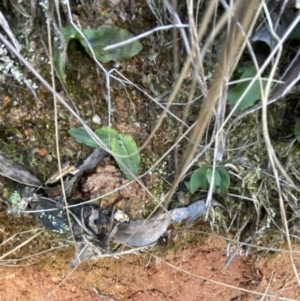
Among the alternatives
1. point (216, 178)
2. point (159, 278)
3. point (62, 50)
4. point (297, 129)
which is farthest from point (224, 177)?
point (62, 50)

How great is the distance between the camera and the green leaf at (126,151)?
97cm

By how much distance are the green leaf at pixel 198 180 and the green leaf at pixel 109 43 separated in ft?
0.93

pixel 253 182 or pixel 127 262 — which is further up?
pixel 253 182

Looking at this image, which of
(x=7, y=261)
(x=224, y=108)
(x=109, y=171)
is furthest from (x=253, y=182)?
(x=7, y=261)

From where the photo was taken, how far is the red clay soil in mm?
1079

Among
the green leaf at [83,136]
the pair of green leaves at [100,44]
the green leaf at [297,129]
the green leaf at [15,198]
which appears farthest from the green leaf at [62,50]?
the green leaf at [297,129]

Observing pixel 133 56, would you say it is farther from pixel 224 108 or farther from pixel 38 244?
pixel 38 244

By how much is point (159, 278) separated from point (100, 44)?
57 centimetres

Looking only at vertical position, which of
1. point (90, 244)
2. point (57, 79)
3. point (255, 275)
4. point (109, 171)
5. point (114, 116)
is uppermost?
point (57, 79)

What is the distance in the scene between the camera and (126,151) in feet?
3.19

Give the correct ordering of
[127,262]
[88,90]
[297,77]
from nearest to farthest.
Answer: [297,77] < [88,90] < [127,262]

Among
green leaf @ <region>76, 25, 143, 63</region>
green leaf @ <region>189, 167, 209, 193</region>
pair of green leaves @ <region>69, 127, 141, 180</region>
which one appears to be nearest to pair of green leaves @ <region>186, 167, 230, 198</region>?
green leaf @ <region>189, 167, 209, 193</region>

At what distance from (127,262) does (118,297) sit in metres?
0.10

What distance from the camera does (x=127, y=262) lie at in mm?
1098
